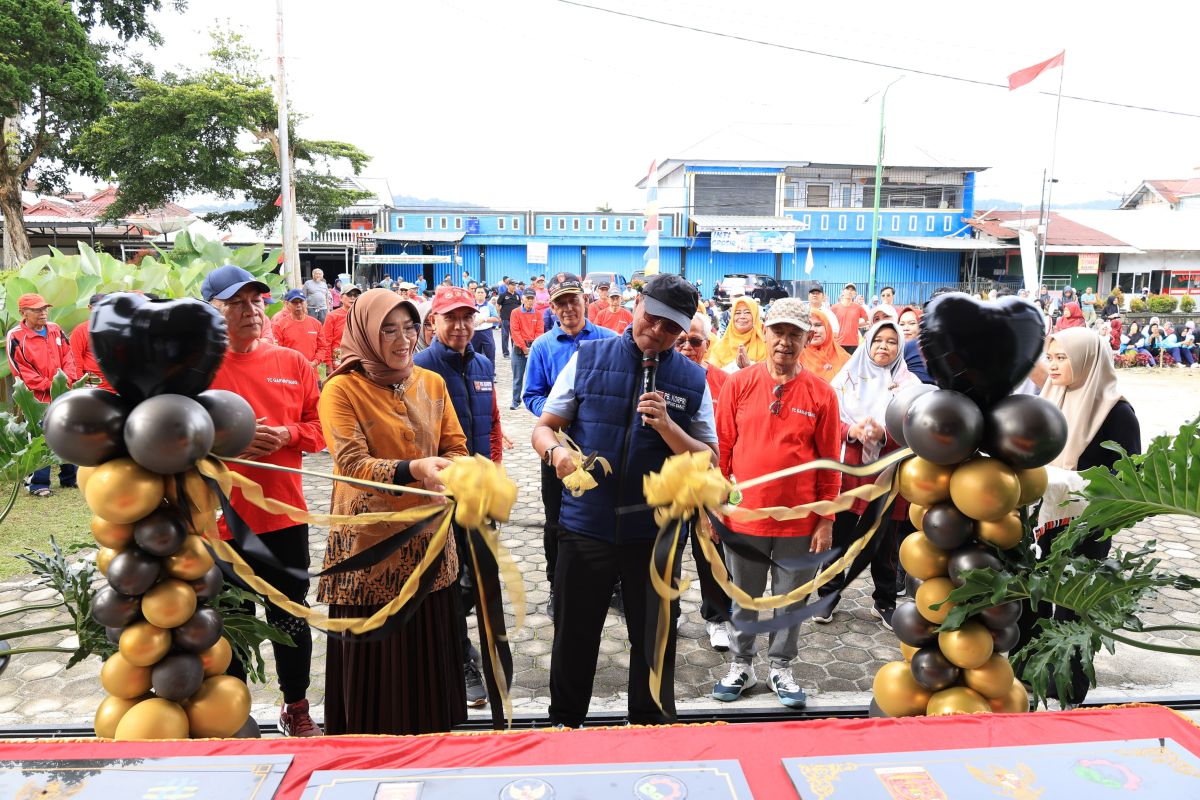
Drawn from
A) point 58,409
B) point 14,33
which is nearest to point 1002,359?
point 58,409

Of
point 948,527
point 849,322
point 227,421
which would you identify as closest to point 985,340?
point 948,527

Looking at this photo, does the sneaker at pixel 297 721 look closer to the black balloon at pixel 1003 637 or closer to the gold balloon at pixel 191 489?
the gold balloon at pixel 191 489

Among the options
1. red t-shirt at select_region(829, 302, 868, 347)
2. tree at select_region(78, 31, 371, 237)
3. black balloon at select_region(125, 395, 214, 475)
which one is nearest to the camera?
black balloon at select_region(125, 395, 214, 475)

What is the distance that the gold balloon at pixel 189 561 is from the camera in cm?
190

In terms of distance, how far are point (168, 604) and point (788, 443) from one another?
8.48 ft

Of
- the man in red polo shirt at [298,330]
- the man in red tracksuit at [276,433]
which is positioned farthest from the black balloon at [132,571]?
the man in red polo shirt at [298,330]

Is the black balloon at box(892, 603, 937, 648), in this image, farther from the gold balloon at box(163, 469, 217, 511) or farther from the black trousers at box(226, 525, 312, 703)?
the black trousers at box(226, 525, 312, 703)

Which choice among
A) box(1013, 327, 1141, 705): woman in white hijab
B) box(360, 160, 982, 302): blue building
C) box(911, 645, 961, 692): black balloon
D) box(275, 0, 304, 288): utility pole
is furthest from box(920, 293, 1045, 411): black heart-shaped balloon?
box(360, 160, 982, 302): blue building

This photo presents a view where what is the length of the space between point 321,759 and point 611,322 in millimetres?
8720

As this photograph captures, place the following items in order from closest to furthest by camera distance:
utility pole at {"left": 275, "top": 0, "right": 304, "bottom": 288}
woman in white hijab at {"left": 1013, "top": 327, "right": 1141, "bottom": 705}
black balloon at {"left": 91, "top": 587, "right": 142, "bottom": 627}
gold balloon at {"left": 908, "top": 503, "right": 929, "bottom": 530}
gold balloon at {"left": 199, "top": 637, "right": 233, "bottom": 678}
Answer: black balloon at {"left": 91, "top": 587, "right": 142, "bottom": 627} → gold balloon at {"left": 199, "top": 637, "right": 233, "bottom": 678} → gold balloon at {"left": 908, "top": 503, "right": 929, "bottom": 530} → woman in white hijab at {"left": 1013, "top": 327, "right": 1141, "bottom": 705} → utility pole at {"left": 275, "top": 0, "right": 304, "bottom": 288}

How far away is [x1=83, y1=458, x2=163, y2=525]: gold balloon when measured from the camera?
177cm

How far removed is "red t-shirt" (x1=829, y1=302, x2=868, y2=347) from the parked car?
10.8 metres

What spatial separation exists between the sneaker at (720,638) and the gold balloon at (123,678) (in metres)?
2.90

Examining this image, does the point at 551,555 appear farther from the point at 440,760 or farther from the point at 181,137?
the point at 181,137
